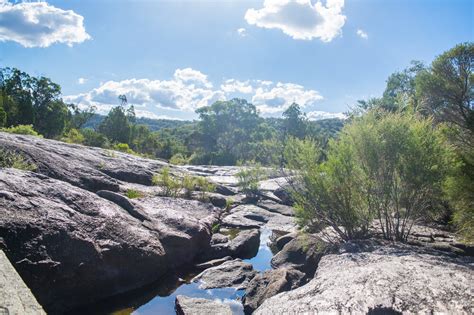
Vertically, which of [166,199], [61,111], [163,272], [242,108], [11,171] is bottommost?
[163,272]

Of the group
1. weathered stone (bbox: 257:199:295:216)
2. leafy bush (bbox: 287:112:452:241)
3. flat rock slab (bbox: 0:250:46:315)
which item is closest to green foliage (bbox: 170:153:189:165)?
weathered stone (bbox: 257:199:295:216)

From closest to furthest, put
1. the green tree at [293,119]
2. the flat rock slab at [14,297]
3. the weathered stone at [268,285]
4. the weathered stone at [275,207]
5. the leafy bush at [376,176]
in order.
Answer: the flat rock slab at [14,297], the weathered stone at [268,285], the leafy bush at [376,176], the weathered stone at [275,207], the green tree at [293,119]

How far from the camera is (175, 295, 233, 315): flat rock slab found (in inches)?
263

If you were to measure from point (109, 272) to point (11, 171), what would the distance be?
3.49 metres

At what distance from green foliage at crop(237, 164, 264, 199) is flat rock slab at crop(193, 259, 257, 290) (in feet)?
40.3

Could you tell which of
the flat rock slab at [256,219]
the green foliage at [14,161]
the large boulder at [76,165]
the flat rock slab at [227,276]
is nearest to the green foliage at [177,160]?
the flat rock slab at [256,219]

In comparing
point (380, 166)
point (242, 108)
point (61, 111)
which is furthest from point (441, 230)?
point (242, 108)

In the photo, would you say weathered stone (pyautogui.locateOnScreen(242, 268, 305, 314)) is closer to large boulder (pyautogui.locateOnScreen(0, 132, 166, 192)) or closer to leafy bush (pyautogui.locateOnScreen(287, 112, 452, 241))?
leafy bush (pyautogui.locateOnScreen(287, 112, 452, 241))

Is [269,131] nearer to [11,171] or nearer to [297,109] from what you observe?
[297,109]

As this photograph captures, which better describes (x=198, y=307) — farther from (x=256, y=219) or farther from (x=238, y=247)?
(x=256, y=219)

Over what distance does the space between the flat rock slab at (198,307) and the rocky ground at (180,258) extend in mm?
38

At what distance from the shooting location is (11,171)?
322 inches

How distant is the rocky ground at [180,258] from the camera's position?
4.78m

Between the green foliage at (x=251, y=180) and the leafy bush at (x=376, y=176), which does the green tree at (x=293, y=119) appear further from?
the leafy bush at (x=376, y=176)
